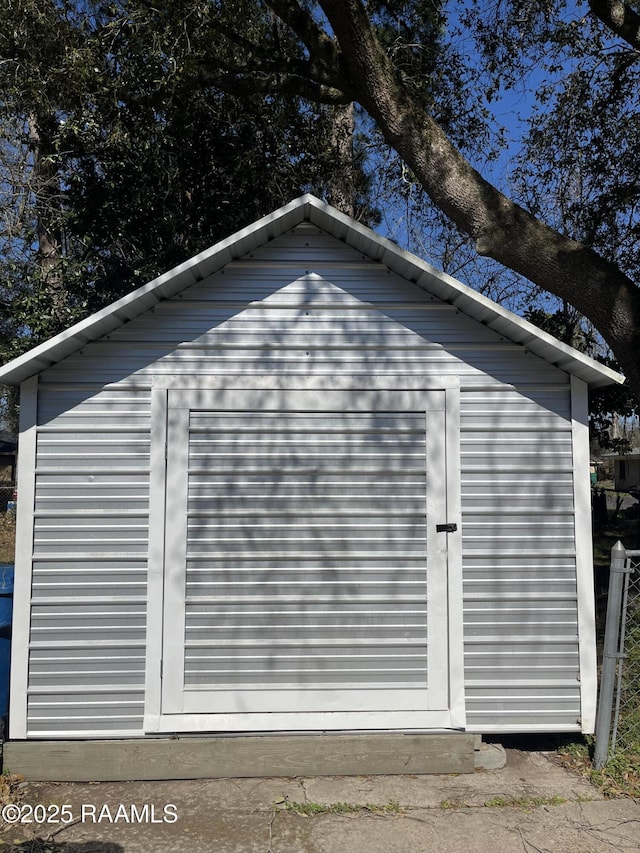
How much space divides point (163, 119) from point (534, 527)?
342 inches

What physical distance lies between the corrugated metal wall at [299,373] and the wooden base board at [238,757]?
0.53 ft

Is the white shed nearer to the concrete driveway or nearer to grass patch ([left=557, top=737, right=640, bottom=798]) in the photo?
grass patch ([left=557, top=737, right=640, bottom=798])

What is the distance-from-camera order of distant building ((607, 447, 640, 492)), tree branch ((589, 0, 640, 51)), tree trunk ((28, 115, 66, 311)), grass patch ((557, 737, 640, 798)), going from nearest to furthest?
grass patch ((557, 737, 640, 798)) → tree branch ((589, 0, 640, 51)) → tree trunk ((28, 115, 66, 311)) → distant building ((607, 447, 640, 492))

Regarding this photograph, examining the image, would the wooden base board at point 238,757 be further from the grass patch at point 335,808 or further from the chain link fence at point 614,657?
the chain link fence at point 614,657

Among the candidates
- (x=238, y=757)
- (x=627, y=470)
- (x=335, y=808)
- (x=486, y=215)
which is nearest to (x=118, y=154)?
(x=486, y=215)

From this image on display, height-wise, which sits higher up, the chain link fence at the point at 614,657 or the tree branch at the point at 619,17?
the tree branch at the point at 619,17

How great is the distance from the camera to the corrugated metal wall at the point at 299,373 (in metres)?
5.22

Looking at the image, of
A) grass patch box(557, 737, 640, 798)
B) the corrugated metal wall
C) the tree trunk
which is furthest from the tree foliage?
grass patch box(557, 737, 640, 798)

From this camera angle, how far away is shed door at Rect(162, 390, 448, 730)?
5219mm

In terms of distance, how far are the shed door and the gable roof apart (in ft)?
2.42

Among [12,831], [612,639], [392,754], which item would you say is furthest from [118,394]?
[612,639]

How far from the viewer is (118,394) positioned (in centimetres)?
541

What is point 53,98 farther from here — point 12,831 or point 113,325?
point 12,831

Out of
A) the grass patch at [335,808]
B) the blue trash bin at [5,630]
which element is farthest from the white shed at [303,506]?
the grass patch at [335,808]
